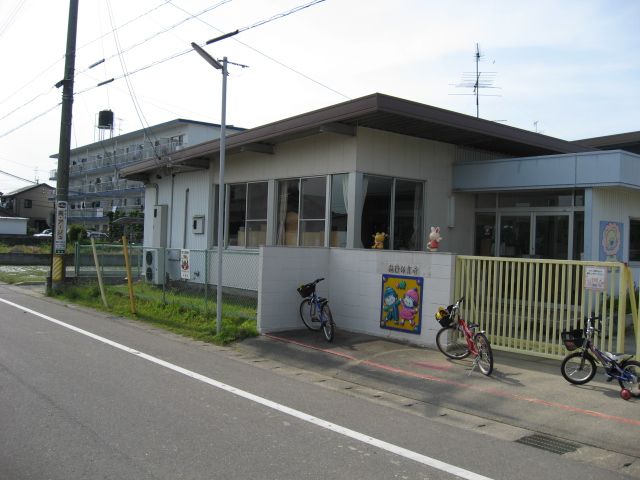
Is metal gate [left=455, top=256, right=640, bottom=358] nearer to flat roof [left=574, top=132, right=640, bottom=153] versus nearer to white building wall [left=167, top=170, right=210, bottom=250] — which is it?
white building wall [left=167, top=170, right=210, bottom=250]

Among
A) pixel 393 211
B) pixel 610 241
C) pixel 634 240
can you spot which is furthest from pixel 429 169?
pixel 634 240

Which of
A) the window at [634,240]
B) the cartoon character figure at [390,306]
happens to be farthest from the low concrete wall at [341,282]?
the window at [634,240]

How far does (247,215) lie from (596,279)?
34.6ft

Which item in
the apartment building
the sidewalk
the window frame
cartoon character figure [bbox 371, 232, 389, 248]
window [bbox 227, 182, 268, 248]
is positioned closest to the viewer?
the sidewalk

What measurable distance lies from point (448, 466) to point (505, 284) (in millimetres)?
4849

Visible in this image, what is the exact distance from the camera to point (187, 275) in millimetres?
14047

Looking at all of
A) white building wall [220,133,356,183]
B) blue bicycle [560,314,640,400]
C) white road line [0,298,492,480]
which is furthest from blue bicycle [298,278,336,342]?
blue bicycle [560,314,640,400]

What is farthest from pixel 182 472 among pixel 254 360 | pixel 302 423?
pixel 254 360

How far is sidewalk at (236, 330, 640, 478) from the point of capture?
19.0 ft

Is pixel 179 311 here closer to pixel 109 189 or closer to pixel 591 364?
pixel 591 364

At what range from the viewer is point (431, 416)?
650 centimetres

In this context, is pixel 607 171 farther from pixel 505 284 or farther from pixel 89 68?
pixel 89 68

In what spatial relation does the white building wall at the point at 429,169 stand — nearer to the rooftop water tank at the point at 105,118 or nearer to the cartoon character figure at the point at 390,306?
the cartoon character figure at the point at 390,306

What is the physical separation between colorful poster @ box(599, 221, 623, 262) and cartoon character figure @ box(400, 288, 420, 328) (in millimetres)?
5708
